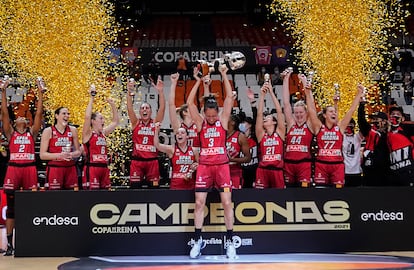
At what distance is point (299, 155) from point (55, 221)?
2.99 meters

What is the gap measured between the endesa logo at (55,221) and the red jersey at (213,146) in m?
1.58

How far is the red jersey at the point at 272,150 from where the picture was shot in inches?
277

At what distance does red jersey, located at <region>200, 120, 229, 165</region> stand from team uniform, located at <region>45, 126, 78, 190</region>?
1.79 meters

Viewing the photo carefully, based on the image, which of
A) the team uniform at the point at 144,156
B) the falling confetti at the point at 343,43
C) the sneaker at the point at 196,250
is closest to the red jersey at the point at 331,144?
the sneaker at the point at 196,250

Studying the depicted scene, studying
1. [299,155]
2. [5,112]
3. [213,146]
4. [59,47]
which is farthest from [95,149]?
[59,47]

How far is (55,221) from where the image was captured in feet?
21.3

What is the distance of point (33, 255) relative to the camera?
6465 mm

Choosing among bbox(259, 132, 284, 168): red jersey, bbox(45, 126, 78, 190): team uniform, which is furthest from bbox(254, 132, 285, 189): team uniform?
bbox(45, 126, 78, 190): team uniform

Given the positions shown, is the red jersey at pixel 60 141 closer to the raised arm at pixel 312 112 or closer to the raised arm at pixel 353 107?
the raised arm at pixel 312 112

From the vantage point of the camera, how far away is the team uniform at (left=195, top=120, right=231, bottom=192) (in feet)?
20.7

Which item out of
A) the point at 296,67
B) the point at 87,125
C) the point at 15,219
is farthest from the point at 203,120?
the point at 296,67

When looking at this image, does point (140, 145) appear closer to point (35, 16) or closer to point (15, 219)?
point (15, 219)

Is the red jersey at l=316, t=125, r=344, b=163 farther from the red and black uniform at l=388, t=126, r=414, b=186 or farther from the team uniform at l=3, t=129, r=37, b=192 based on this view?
the team uniform at l=3, t=129, r=37, b=192

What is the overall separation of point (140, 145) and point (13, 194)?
5.53ft
